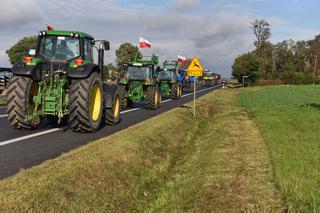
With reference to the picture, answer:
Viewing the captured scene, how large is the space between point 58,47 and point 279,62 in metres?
113

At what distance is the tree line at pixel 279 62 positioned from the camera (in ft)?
243

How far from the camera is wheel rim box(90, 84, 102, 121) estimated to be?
11031 millimetres

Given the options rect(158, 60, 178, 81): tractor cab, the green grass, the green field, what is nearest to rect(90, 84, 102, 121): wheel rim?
the green field

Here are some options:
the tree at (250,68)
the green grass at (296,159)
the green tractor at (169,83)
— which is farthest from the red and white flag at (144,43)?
the tree at (250,68)

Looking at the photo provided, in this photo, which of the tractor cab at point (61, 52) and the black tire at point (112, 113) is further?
the black tire at point (112, 113)

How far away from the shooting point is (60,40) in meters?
10.8

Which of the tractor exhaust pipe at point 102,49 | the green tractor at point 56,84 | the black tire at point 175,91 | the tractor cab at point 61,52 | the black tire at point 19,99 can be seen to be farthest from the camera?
the black tire at point 175,91

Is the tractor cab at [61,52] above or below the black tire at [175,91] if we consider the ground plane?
above

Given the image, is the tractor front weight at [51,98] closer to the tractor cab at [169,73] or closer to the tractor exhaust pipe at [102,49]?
the tractor exhaust pipe at [102,49]

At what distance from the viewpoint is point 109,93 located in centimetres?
1254

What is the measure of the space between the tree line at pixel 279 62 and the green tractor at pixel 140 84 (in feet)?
177

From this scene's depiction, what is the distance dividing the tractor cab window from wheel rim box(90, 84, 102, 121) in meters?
0.97

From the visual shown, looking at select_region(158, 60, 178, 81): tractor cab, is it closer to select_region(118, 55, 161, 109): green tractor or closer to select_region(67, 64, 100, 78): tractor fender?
select_region(118, 55, 161, 109): green tractor

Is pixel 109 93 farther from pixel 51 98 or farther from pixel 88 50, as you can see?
pixel 51 98
